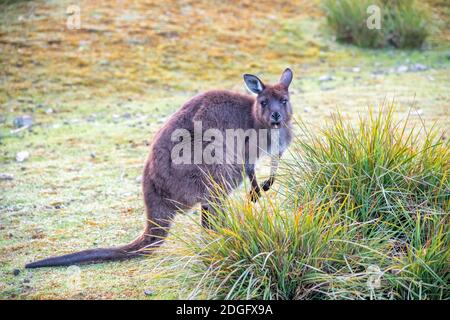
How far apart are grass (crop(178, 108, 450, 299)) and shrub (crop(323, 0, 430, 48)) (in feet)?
27.3

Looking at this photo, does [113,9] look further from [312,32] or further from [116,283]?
[116,283]

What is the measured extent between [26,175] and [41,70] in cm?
463

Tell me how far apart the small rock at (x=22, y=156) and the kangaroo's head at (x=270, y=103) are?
354cm

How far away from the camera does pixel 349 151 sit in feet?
14.1

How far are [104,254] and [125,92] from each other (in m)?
6.39

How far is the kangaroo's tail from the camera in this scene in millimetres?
4359

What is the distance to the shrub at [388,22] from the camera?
12.0 m

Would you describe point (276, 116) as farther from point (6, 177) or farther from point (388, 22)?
point (388, 22)

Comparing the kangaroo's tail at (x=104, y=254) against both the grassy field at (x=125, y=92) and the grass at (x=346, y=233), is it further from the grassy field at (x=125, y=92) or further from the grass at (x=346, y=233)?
the grass at (x=346, y=233)

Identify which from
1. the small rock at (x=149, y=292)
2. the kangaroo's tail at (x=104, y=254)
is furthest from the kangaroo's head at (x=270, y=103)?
the small rock at (x=149, y=292)

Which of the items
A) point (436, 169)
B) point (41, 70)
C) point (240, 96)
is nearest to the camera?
point (436, 169)

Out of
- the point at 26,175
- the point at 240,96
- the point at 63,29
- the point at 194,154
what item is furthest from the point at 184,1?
the point at 194,154

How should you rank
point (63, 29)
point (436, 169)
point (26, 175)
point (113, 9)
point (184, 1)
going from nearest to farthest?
point (436, 169) → point (26, 175) → point (63, 29) → point (113, 9) → point (184, 1)

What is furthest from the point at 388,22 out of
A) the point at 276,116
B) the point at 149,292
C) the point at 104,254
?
the point at 149,292
